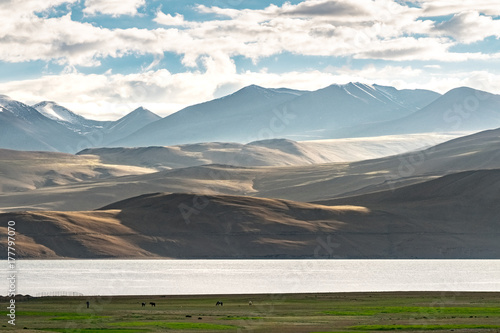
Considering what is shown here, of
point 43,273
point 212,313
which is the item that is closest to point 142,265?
point 43,273

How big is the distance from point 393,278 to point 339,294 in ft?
125

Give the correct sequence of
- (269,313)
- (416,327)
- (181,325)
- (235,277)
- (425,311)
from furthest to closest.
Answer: (235,277) < (425,311) < (269,313) < (181,325) < (416,327)

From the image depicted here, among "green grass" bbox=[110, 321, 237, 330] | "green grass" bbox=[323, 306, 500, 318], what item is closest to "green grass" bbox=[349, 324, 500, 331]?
"green grass" bbox=[110, 321, 237, 330]

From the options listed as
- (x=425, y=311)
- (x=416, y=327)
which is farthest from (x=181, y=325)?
(x=425, y=311)

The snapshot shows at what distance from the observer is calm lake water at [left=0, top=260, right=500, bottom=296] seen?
113812 millimetres

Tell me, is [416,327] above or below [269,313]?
below

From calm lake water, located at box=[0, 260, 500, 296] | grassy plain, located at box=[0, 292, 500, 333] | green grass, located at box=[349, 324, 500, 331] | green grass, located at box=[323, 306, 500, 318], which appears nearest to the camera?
green grass, located at box=[349, 324, 500, 331]

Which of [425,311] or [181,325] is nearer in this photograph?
[181,325]

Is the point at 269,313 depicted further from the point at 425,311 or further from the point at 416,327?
the point at 416,327

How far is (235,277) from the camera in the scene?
13862 centimetres

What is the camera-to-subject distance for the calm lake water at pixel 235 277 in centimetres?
11381

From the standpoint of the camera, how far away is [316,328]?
210ft

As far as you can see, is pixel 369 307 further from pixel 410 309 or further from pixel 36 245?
pixel 36 245

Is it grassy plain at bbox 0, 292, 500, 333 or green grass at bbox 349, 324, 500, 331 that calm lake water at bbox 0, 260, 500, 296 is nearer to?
grassy plain at bbox 0, 292, 500, 333
